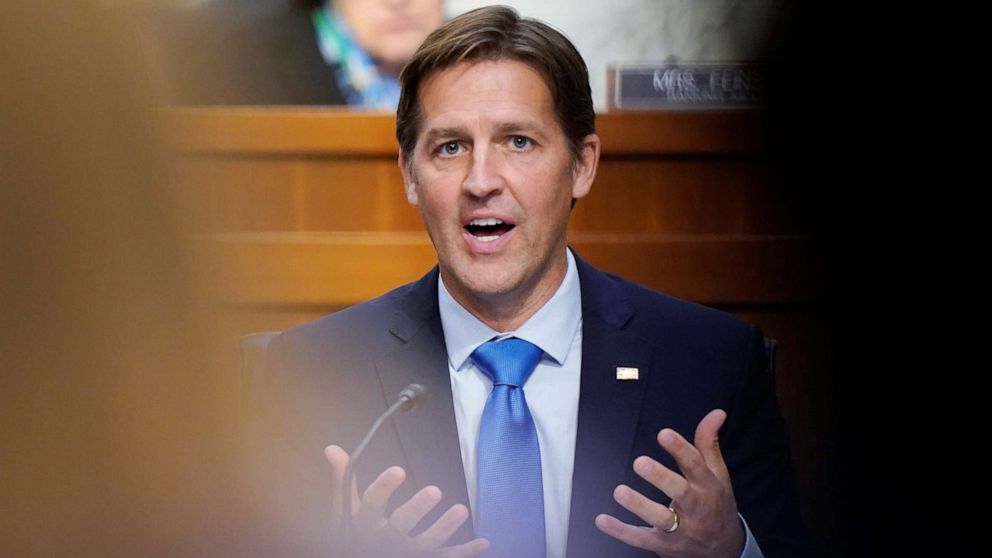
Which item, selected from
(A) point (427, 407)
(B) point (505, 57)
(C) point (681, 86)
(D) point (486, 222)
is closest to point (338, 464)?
(A) point (427, 407)

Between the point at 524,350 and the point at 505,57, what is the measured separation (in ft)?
0.89

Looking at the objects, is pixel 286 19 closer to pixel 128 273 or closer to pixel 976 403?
pixel 976 403

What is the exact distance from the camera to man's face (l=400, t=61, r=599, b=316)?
3.45 feet

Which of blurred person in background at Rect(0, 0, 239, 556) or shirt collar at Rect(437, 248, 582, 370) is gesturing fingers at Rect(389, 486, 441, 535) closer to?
shirt collar at Rect(437, 248, 582, 370)

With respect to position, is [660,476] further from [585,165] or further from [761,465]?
[585,165]

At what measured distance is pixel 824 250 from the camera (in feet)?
4.04

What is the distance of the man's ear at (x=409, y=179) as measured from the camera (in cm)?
110

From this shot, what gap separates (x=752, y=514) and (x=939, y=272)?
319 mm

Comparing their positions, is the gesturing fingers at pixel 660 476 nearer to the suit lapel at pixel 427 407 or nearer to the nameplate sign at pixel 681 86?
the suit lapel at pixel 427 407

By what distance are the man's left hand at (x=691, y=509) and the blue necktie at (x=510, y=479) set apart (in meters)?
0.12

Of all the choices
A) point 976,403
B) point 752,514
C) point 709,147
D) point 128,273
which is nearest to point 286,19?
point 709,147

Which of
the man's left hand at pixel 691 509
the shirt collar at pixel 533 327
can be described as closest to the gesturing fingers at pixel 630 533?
the man's left hand at pixel 691 509

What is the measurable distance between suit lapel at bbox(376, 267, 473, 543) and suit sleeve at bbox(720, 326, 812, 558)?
0.25 meters

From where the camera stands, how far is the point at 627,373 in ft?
3.44
